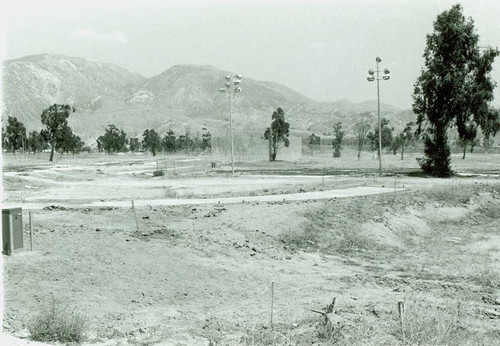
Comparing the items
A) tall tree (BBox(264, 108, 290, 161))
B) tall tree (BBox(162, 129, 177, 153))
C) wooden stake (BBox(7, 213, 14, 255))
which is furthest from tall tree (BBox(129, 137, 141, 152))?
wooden stake (BBox(7, 213, 14, 255))

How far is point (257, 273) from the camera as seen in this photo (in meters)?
14.7

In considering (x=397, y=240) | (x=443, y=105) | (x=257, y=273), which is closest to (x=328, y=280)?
(x=257, y=273)

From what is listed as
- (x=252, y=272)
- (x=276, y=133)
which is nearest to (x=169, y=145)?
(x=276, y=133)

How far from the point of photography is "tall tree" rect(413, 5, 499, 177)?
1565 inches

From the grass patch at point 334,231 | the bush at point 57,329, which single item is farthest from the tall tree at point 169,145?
the bush at point 57,329

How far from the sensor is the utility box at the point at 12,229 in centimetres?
1122

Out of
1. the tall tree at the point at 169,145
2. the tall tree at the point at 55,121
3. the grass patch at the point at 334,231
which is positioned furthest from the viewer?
the tall tree at the point at 169,145

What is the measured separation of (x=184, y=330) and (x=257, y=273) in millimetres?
5092

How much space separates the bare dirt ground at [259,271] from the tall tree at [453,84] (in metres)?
16.6

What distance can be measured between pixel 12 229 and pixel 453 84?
3390cm

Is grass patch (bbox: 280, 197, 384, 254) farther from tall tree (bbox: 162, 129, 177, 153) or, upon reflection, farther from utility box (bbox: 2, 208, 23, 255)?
tall tree (bbox: 162, 129, 177, 153)

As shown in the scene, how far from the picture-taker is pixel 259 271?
14922 mm

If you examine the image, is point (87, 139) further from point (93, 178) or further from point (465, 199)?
point (465, 199)

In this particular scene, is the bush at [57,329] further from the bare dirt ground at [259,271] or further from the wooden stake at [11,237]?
the wooden stake at [11,237]
